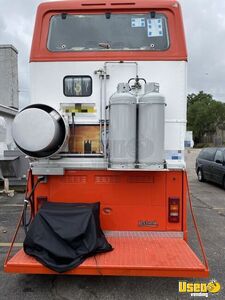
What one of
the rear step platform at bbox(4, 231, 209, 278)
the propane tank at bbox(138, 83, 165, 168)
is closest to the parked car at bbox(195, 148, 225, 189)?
the rear step platform at bbox(4, 231, 209, 278)

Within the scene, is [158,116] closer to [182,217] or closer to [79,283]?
[182,217]

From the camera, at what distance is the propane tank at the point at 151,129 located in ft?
13.1

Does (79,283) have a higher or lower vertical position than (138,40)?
lower

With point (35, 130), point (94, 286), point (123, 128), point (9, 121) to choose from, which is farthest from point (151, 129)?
point (9, 121)

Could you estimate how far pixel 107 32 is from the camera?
15.3 feet

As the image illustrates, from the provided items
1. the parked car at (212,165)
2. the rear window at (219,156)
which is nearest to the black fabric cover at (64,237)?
the parked car at (212,165)

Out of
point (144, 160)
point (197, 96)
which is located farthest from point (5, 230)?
point (197, 96)

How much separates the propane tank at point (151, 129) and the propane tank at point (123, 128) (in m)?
0.08

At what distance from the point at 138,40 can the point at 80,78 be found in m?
0.90

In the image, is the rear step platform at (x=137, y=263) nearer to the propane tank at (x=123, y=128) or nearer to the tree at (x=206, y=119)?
the propane tank at (x=123, y=128)

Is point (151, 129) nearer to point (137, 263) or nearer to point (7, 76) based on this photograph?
point (137, 263)

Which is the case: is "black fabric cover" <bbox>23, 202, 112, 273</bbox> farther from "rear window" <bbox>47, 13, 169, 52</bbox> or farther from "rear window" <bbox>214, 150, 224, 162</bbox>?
"rear window" <bbox>214, 150, 224, 162</bbox>

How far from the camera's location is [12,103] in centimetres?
1650

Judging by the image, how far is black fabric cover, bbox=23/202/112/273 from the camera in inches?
151
